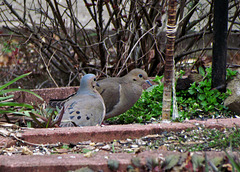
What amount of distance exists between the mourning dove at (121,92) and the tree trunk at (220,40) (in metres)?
0.78

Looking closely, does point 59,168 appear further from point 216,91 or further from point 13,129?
point 216,91

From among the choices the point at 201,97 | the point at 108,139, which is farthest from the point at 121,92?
the point at 108,139

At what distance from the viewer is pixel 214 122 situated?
2.64 metres

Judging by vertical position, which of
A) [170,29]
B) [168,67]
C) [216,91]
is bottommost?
[216,91]

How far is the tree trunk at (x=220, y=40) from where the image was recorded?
338cm

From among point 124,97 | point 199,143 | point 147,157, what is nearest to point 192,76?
point 124,97

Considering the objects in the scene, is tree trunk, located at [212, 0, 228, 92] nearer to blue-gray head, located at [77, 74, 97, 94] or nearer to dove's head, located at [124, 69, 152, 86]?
dove's head, located at [124, 69, 152, 86]

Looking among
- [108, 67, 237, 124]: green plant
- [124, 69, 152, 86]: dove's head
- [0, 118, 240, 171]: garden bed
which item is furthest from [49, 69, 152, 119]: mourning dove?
[0, 118, 240, 171]: garden bed

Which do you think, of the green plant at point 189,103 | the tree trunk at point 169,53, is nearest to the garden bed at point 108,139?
the tree trunk at point 169,53

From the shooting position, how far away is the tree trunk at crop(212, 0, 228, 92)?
11.1 ft

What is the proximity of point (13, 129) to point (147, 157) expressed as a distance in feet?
4.02

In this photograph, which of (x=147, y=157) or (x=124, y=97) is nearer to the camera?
(x=147, y=157)

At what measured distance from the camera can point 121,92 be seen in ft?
12.3

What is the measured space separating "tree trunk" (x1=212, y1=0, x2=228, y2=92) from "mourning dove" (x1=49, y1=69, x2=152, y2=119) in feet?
2.55
